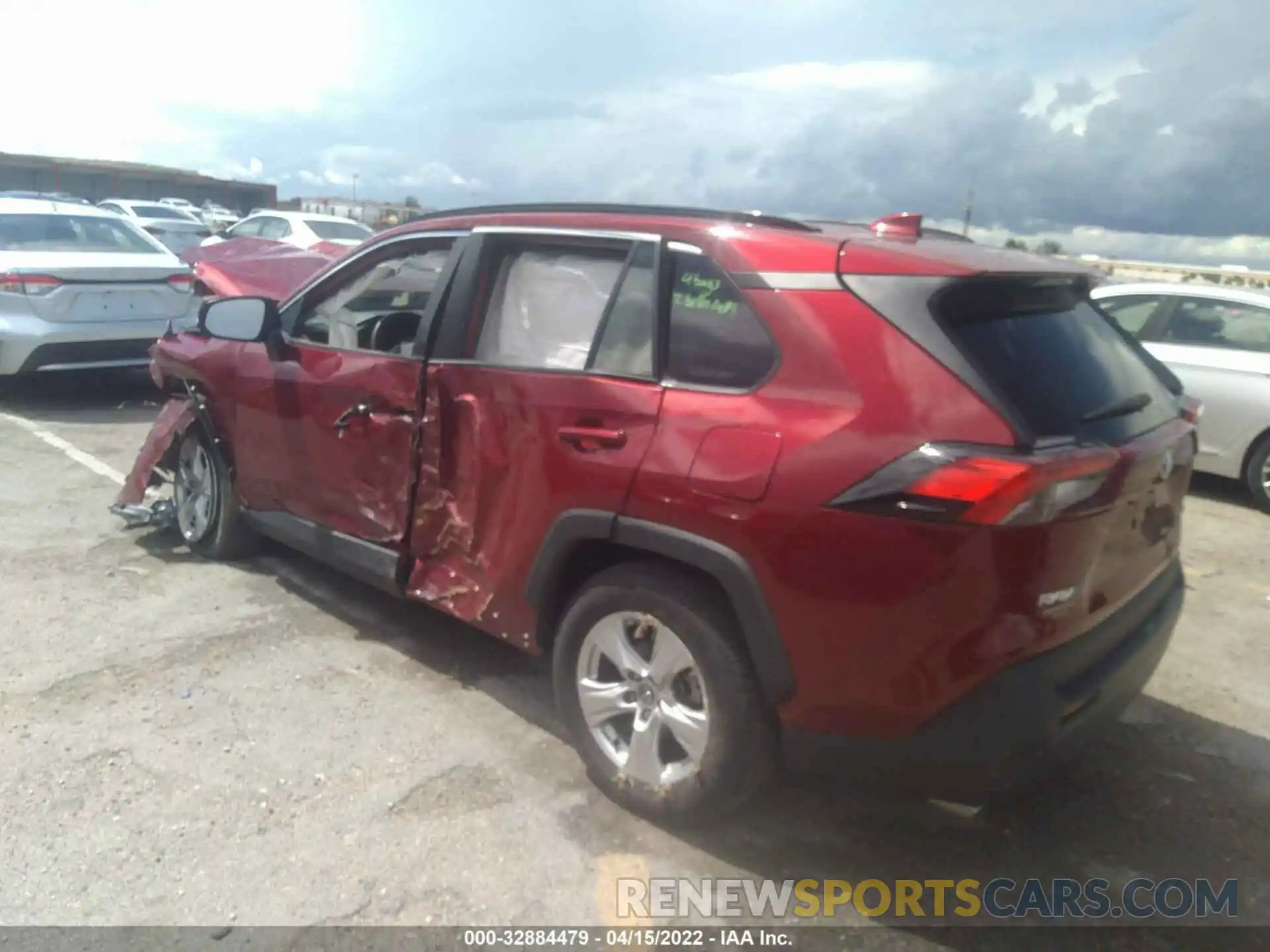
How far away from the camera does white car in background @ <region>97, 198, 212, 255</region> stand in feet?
65.0

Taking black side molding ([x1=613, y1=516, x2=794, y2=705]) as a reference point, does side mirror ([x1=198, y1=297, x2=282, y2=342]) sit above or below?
above

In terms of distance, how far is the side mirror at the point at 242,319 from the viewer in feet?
15.1

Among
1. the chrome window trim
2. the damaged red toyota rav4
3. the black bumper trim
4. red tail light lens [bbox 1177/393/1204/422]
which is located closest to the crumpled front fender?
the damaged red toyota rav4

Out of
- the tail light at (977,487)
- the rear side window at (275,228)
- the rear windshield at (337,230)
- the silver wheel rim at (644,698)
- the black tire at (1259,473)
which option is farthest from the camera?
the rear side window at (275,228)


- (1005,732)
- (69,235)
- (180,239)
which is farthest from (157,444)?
(180,239)

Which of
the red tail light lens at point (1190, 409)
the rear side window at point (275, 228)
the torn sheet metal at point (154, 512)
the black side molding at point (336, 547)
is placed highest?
the red tail light lens at point (1190, 409)

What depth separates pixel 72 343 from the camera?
8.34m

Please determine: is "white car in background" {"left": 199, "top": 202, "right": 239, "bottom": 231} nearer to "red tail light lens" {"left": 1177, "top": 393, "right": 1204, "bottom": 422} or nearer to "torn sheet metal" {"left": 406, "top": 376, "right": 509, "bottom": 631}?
"torn sheet metal" {"left": 406, "top": 376, "right": 509, "bottom": 631}

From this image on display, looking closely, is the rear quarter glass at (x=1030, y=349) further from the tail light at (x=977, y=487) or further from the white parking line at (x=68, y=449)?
the white parking line at (x=68, y=449)

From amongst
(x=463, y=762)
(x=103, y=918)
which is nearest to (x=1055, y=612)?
(x=463, y=762)

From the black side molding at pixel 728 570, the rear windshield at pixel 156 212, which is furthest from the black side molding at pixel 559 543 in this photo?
the rear windshield at pixel 156 212

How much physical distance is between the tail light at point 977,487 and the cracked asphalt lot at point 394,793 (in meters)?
1.14

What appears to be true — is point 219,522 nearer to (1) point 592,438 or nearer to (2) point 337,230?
(1) point 592,438

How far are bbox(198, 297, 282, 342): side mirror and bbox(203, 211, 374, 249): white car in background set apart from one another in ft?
36.7
